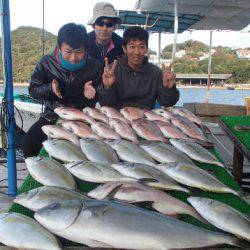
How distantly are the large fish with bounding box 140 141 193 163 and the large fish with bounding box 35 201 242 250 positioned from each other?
932 millimetres

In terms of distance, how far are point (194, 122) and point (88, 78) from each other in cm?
137

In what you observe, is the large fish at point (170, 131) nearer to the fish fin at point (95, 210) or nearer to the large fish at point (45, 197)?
the large fish at point (45, 197)

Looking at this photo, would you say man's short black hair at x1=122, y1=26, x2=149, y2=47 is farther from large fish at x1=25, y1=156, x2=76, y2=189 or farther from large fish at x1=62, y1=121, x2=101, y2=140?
large fish at x1=25, y1=156, x2=76, y2=189

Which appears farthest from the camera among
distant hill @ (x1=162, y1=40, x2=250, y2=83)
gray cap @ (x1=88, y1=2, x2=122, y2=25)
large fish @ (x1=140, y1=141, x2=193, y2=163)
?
distant hill @ (x1=162, y1=40, x2=250, y2=83)

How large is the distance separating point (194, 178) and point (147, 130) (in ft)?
3.49

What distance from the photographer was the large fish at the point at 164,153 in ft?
8.59

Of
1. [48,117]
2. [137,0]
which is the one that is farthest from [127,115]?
[137,0]

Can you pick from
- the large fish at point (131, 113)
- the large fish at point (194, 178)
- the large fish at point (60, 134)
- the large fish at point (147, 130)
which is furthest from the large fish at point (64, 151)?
A: the large fish at point (131, 113)

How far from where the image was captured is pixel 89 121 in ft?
11.5

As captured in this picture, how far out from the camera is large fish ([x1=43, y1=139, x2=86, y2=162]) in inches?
101

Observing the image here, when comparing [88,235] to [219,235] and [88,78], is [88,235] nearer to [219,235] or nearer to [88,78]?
[219,235]

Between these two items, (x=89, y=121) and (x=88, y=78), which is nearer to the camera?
(x=89, y=121)

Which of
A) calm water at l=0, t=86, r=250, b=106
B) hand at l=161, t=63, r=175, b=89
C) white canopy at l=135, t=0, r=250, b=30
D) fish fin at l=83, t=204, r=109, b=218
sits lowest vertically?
calm water at l=0, t=86, r=250, b=106

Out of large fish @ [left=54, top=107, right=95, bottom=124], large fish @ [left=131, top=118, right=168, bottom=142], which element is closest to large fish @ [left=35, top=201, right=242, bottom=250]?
large fish @ [left=131, top=118, right=168, bottom=142]
